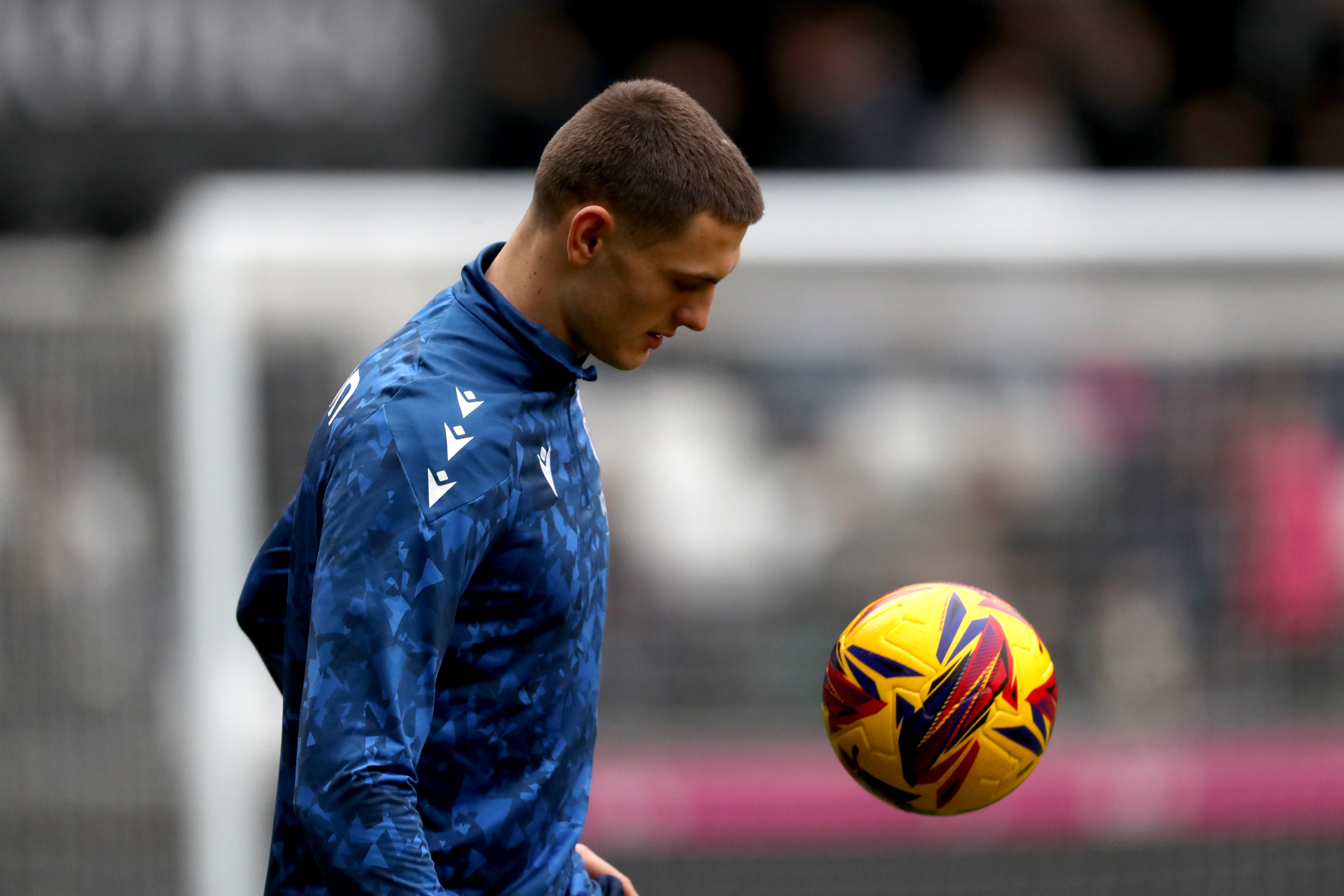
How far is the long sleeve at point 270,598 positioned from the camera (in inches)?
106

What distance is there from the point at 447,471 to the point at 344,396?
0.90ft

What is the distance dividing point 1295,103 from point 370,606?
917cm

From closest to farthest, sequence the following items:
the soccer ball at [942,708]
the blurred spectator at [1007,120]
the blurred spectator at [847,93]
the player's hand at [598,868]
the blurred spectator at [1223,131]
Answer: the player's hand at [598,868]
the soccer ball at [942,708]
the blurred spectator at [847,93]
the blurred spectator at [1007,120]
the blurred spectator at [1223,131]

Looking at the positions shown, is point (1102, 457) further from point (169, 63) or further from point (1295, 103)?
point (169, 63)

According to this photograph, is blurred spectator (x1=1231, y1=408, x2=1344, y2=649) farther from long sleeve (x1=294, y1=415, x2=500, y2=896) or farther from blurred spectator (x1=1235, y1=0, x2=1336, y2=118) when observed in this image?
long sleeve (x1=294, y1=415, x2=500, y2=896)

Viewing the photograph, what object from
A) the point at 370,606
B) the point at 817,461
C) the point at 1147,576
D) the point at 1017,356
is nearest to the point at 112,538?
the point at 817,461

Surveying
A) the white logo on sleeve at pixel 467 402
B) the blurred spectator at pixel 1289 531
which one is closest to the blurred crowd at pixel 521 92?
the blurred spectator at pixel 1289 531

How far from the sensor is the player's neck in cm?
243

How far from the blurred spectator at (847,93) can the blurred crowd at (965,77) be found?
12 mm

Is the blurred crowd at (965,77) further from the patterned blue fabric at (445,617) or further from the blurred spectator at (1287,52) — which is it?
the patterned blue fabric at (445,617)

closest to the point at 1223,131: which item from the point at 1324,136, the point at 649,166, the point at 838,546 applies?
the point at 1324,136

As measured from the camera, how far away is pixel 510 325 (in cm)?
239

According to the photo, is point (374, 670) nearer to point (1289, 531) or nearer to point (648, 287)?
point (648, 287)

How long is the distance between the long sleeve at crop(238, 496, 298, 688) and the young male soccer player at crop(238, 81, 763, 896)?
5.4 inches
